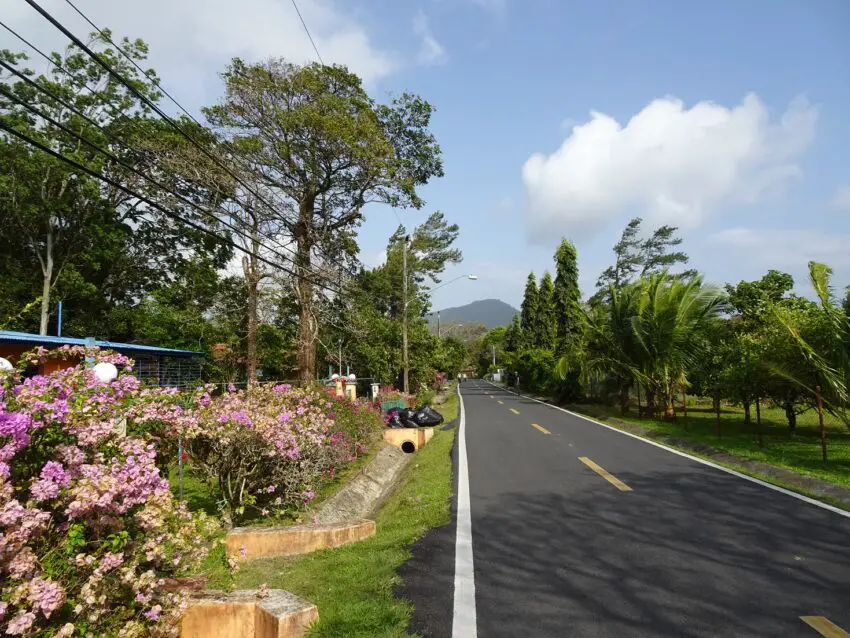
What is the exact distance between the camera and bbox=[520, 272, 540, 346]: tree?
52.4 m

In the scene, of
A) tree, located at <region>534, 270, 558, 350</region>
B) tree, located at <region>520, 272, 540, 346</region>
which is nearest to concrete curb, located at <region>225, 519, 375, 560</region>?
tree, located at <region>534, 270, 558, 350</region>

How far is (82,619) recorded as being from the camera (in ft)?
10.8

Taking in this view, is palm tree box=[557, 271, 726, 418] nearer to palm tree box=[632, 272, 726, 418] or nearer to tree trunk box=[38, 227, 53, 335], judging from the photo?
palm tree box=[632, 272, 726, 418]

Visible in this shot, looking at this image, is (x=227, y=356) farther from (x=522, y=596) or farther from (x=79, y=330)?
(x=522, y=596)

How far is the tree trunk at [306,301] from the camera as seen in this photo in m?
20.1

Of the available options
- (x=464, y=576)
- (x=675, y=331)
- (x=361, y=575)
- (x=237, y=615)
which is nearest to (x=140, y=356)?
(x=361, y=575)

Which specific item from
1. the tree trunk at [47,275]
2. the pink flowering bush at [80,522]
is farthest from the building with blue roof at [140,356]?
the pink flowering bush at [80,522]

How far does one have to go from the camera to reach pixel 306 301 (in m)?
20.1

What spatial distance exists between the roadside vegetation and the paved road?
3433 mm

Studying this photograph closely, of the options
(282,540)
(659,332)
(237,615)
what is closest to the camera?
(237,615)

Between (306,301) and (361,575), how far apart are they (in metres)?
15.7

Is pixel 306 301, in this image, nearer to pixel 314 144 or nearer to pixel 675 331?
pixel 314 144

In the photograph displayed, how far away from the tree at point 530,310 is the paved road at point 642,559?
43.2 m

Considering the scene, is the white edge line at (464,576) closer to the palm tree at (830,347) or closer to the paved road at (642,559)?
the paved road at (642,559)
